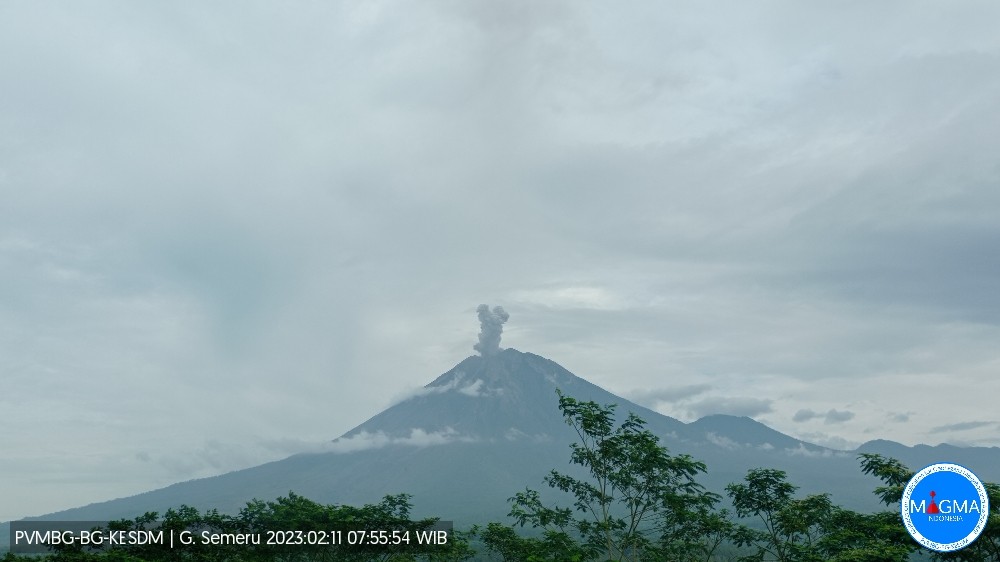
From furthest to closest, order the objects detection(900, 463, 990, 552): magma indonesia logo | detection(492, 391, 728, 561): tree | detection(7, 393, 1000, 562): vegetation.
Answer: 1. detection(492, 391, 728, 561): tree
2. detection(7, 393, 1000, 562): vegetation
3. detection(900, 463, 990, 552): magma indonesia logo

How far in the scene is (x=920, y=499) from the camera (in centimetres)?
1983

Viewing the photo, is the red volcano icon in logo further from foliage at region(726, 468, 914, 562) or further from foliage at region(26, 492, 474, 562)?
foliage at region(26, 492, 474, 562)

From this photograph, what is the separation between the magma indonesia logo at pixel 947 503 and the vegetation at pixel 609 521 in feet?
5.97

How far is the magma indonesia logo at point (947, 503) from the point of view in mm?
19484

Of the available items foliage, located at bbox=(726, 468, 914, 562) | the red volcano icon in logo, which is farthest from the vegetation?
the red volcano icon in logo

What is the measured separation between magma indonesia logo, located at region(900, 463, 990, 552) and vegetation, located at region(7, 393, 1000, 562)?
182 centimetres

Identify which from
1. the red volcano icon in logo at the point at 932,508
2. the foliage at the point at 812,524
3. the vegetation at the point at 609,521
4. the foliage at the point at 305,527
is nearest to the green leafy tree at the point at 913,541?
the vegetation at the point at 609,521

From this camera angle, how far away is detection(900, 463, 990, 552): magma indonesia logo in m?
19.5

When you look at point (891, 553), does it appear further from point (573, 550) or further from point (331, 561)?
point (331, 561)

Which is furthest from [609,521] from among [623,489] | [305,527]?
[305,527]

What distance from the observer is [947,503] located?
773 inches

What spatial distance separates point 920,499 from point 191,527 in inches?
1021

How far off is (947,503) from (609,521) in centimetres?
1302

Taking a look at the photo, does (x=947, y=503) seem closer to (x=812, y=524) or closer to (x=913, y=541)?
(x=913, y=541)
